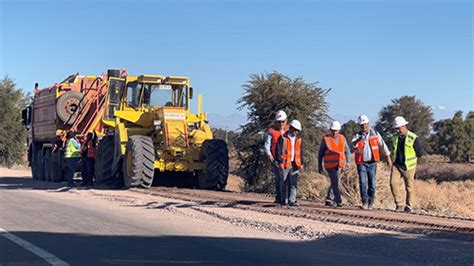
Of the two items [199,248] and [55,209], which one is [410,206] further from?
[55,209]

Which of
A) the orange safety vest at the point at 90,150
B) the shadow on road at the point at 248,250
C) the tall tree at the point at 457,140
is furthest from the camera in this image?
the tall tree at the point at 457,140

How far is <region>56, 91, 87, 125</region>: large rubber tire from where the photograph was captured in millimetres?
25156

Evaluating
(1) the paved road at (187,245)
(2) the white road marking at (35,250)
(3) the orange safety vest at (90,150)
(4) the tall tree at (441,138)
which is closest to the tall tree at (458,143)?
(4) the tall tree at (441,138)

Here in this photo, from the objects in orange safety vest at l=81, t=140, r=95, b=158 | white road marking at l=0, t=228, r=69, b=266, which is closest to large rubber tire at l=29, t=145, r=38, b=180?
orange safety vest at l=81, t=140, r=95, b=158

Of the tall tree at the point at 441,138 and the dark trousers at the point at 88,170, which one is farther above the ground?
the tall tree at the point at 441,138

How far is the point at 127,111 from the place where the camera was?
21.6m

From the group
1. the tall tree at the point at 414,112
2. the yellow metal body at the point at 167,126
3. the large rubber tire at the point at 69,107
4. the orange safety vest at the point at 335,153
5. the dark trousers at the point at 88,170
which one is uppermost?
the tall tree at the point at 414,112

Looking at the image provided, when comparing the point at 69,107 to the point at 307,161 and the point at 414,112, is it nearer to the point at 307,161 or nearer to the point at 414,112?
the point at 307,161

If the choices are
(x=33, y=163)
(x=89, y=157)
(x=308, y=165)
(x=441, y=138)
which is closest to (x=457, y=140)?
(x=441, y=138)

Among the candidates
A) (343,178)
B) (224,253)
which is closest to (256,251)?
(224,253)

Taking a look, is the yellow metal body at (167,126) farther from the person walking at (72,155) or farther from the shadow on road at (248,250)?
the shadow on road at (248,250)

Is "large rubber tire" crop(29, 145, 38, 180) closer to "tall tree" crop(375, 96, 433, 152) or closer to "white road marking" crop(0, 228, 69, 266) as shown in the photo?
"white road marking" crop(0, 228, 69, 266)

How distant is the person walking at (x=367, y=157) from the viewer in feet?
Answer: 46.9

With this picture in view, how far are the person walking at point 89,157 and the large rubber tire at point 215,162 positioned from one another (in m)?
4.73
